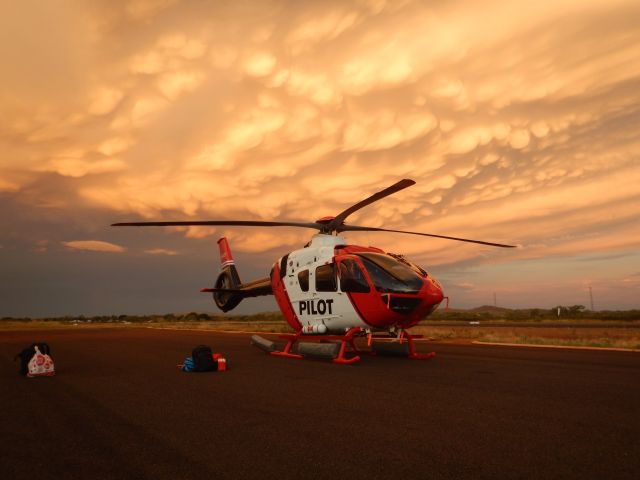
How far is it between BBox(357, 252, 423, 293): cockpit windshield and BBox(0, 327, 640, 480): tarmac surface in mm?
2273

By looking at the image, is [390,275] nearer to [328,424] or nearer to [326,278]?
[326,278]

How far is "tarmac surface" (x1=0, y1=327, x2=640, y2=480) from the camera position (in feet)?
13.0

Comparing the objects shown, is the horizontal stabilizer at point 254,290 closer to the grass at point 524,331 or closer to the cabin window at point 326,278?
the cabin window at point 326,278

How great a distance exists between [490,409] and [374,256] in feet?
22.1

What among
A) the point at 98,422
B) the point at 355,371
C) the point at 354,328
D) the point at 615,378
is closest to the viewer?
the point at 98,422

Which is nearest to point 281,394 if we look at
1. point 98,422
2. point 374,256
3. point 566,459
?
point 98,422

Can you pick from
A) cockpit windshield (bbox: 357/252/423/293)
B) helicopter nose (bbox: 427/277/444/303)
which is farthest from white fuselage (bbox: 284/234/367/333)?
helicopter nose (bbox: 427/277/444/303)

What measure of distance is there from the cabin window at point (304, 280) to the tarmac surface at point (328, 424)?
157 inches

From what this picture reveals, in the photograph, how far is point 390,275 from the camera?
11.9 meters

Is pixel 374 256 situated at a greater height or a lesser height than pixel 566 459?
greater

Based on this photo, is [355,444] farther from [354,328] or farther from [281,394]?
[354,328]

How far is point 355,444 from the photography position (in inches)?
181

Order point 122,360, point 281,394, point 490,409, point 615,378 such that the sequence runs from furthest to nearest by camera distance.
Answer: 1. point 122,360
2. point 615,378
3. point 281,394
4. point 490,409

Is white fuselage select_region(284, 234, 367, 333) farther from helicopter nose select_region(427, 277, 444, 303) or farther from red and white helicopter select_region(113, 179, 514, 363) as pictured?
helicopter nose select_region(427, 277, 444, 303)
